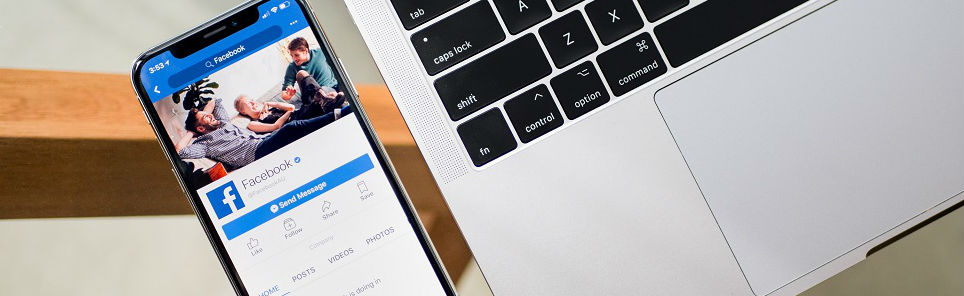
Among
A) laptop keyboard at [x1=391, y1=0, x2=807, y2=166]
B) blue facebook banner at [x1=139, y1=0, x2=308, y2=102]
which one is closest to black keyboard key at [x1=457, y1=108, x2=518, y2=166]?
laptop keyboard at [x1=391, y1=0, x2=807, y2=166]

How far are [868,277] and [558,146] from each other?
1.21ft

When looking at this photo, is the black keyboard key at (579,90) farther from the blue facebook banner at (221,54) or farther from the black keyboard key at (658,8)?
the blue facebook banner at (221,54)

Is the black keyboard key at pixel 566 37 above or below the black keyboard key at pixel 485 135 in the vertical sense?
above

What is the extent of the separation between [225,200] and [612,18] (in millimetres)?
234

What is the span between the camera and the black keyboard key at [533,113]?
1.06 feet

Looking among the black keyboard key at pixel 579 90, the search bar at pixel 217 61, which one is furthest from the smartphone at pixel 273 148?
the black keyboard key at pixel 579 90

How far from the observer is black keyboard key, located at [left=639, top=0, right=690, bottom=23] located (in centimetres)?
33

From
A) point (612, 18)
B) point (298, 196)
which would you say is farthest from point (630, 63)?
point (298, 196)

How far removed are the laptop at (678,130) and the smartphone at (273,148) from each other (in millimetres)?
41

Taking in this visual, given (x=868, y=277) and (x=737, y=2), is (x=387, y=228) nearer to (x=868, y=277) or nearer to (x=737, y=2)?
(x=737, y=2)

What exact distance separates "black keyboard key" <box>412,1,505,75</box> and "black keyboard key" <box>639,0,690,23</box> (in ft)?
0.26

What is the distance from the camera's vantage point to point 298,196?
339mm

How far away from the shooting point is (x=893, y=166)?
34 centimetres

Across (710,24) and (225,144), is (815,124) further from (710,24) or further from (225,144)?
(225,144)
